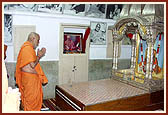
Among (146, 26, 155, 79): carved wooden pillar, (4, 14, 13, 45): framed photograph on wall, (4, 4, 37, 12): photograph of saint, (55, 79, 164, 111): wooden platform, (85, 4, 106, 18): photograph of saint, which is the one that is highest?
(85, 4, 106, 18): photograph of saint

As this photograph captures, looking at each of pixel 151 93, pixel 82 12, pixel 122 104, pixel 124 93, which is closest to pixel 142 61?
pixel 151 93

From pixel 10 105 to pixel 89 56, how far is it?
497cm

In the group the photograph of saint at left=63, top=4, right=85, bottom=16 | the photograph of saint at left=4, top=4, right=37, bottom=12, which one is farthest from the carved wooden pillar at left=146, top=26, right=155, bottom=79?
the photograph of saint at left=4, top=4, right=37, bottom=12

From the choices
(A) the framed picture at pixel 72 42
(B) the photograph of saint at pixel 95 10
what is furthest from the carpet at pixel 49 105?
(B) the photograph of saint at pixel 95 10

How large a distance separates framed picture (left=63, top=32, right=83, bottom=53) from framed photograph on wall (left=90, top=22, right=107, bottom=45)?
0.45m

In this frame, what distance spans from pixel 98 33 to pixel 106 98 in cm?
362

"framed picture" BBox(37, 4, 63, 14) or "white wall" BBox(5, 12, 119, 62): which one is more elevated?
"framed picture" BBox(37, 4, 63, 14)

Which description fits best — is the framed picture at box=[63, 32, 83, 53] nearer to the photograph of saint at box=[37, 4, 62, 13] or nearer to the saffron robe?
the photograph of saint at box=[37, 4, 62, 13]

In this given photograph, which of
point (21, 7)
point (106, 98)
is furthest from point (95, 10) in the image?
point (106, 98)

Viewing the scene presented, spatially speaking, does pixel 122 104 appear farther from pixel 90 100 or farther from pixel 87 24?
pixel 87 24

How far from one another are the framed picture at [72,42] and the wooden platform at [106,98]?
214 cm

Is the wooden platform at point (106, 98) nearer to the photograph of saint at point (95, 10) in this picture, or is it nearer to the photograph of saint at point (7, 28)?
the photograph of saint at point (7, 28)

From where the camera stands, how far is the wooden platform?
3209 millimetres

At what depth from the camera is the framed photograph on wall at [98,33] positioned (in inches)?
254
